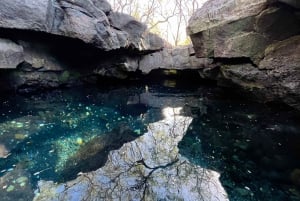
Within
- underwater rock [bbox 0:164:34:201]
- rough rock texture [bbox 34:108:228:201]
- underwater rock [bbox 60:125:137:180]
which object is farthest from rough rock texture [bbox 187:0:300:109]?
underwater rock [bbox 0:164:34:201]

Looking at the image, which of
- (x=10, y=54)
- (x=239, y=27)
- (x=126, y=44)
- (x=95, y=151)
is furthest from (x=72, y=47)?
(x=95, y=151)

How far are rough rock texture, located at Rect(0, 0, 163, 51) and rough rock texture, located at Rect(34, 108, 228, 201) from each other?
4.86 meters

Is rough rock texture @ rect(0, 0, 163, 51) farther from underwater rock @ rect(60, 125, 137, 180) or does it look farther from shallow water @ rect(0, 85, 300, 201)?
underwater rock @ rect(60, 125, 137, 180)

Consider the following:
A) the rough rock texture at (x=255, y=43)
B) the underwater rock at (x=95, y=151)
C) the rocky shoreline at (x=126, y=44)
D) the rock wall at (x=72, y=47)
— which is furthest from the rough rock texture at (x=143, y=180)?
the rock wall at (x=72, y=47)

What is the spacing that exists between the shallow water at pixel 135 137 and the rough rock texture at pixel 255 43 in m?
0.87

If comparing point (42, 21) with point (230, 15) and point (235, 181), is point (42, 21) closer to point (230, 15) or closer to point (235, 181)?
point (230, 15)

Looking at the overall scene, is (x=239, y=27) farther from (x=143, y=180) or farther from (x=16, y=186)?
(x=16, y=186)

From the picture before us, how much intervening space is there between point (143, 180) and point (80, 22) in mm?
6518

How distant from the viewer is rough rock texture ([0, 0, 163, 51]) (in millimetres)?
7828

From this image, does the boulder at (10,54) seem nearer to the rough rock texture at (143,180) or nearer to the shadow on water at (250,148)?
the rough rock texture at (143,180)

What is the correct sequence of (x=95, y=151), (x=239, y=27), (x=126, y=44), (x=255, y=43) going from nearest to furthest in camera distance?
(x=95, y=151) → (x=255, y=43) → (x=239, y=27) → (x=126, y=44)

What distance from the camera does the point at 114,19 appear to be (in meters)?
11.1

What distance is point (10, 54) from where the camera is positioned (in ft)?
25.6

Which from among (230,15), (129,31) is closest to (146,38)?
(129,31)
